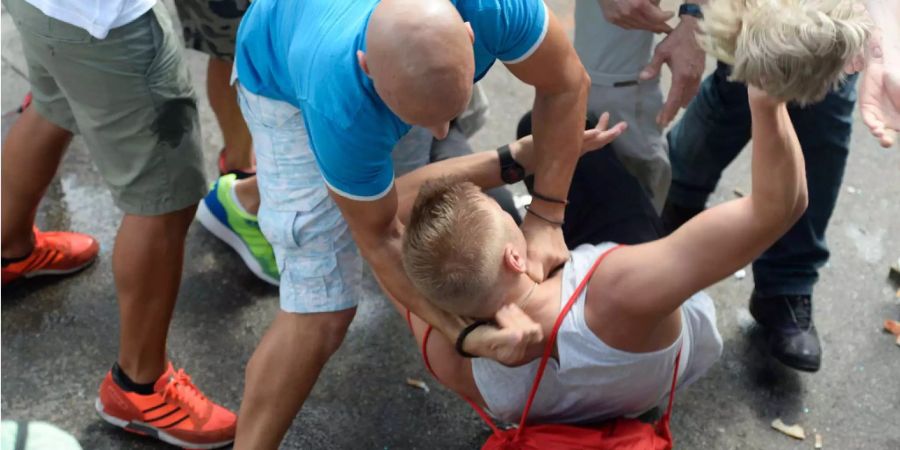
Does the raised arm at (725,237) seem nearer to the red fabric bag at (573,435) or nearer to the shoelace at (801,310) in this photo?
the red fabric bag at (573,435)

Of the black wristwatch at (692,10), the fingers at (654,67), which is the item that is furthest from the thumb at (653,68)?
the black wristwatch at (692,10)

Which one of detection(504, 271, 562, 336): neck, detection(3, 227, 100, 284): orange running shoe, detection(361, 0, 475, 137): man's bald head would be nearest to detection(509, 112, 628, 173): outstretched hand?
detection(504, 271, 562, 336): neck

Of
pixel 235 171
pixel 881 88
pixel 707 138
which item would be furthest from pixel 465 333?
pixel 235 171

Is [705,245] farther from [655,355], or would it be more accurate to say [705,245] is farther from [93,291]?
[93,291]

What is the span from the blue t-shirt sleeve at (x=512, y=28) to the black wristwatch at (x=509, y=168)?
28cm

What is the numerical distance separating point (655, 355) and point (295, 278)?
0.75 meters

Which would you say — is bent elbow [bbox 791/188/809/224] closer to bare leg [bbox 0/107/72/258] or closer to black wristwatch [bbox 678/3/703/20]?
black wristwatch [bbox 678/3/703/20]

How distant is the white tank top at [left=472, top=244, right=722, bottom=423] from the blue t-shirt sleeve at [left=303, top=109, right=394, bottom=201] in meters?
0.44

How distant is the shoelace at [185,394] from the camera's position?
2.30 meters

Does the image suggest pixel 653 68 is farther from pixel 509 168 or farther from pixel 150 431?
pixel 150 431

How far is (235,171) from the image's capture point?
2.94 m

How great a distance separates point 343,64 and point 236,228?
132cm

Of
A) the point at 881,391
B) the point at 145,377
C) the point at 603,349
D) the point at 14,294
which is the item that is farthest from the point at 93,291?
the point at 881,391

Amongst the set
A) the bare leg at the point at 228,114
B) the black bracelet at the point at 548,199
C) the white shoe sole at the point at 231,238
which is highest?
the black bracelet at the point at 548,199
